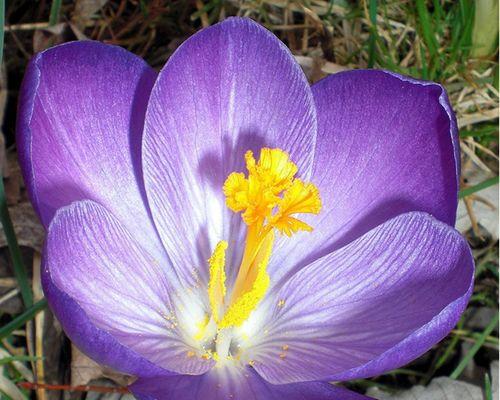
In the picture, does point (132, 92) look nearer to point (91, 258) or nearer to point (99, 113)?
point (99, 113)

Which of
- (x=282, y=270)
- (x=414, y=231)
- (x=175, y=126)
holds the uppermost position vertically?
(x=175, y=126)

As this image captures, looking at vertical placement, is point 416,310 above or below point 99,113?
below

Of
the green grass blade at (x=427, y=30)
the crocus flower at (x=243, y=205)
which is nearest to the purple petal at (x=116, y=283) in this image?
the crocus flower at (x=243, y=205)

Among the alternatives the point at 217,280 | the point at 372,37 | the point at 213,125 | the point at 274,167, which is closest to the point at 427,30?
the point at 372,37

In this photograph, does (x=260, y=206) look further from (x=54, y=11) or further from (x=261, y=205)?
(x=54, y=11)

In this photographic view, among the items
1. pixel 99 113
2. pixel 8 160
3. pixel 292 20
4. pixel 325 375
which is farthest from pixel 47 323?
pixel 292 20

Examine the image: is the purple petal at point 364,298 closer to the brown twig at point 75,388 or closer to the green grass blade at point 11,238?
the brown twig at point 75,388

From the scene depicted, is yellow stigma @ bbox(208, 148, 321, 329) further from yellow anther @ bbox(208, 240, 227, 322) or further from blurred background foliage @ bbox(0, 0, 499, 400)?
blurred background foliage @ bbox(0, 0, 499, 400)
